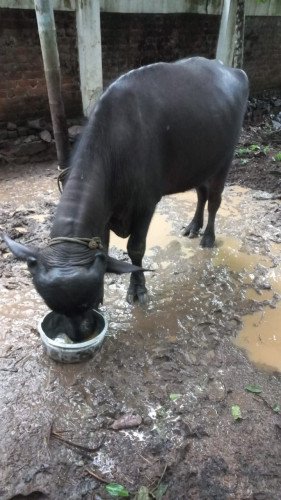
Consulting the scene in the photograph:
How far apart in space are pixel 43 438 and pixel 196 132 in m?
2.90

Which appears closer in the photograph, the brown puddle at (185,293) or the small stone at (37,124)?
the brown puddle at (185,293)

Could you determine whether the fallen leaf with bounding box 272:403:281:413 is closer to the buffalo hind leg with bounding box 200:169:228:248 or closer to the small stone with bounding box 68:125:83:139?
the buffalo hind leg with bounding box 200:169:228:248

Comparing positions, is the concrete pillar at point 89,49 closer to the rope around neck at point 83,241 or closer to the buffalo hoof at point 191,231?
the buffalo hoof at point 191,231

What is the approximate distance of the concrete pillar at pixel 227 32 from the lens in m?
7.66

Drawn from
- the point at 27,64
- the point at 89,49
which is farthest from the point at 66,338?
the point at 89,49

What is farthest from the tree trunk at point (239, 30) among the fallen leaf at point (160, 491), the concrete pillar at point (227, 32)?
the fallen leaf at point (160, 491)

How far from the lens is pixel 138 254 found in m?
3.79

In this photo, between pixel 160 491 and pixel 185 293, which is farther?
pixel 185 293

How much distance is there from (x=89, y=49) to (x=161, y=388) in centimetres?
579

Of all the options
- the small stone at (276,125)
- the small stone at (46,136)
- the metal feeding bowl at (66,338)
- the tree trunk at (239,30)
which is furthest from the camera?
the small stone at (276,125)

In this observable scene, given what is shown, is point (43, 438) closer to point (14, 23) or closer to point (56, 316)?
point (56, 316)

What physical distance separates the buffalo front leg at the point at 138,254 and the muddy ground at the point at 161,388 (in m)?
0.12

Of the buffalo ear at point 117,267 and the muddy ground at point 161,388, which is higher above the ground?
the buffalo ear at point 117,267

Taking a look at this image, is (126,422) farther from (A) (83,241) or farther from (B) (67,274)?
(A) (83,241)
